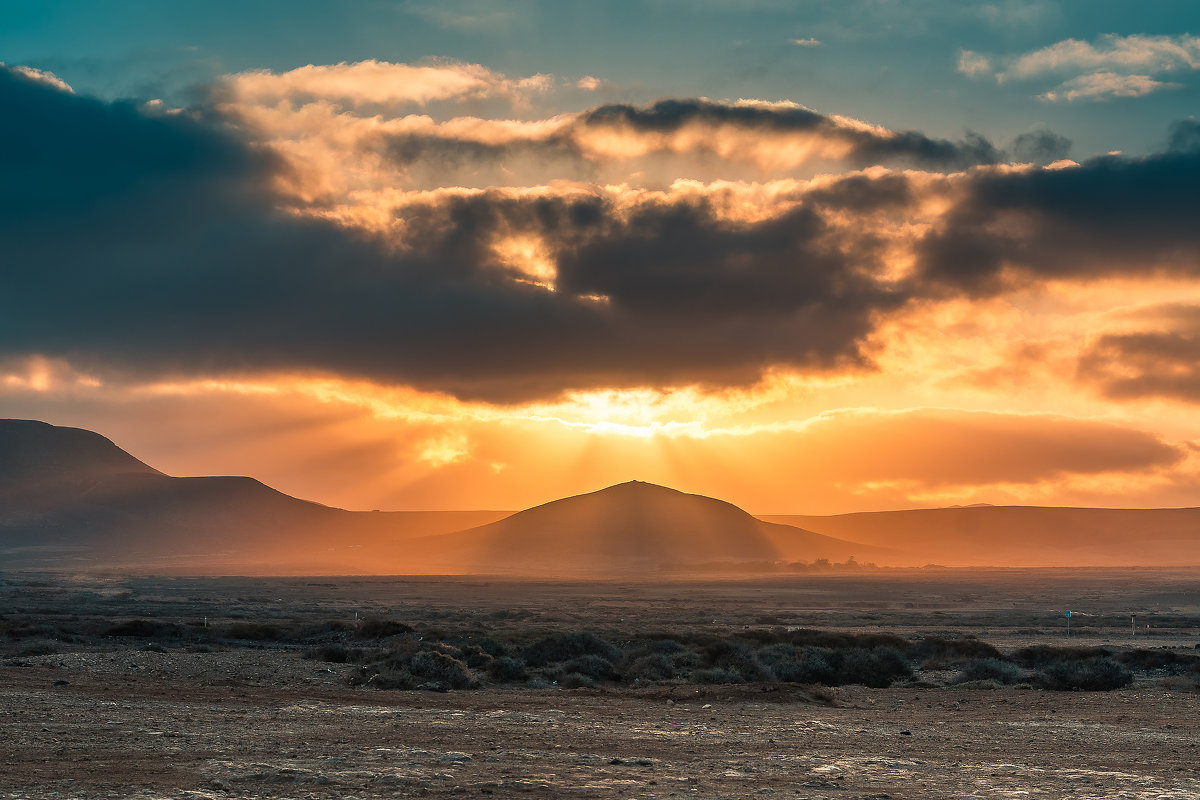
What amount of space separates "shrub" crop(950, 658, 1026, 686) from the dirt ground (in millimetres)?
1752

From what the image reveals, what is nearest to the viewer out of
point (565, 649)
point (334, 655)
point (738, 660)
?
point (738, 660)

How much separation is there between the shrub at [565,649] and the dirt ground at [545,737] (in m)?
6.36

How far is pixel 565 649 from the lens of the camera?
3331 cm

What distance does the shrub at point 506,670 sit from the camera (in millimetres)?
28781

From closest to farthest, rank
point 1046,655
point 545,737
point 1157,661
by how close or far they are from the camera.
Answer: point 545,737 < point 1157,661 < point 1046,655

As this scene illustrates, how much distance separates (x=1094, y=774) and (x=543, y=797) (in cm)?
819

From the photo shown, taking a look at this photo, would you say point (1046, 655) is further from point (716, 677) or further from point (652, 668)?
point (652, 668)

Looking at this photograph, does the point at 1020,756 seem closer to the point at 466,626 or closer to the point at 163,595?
the point at 466,626

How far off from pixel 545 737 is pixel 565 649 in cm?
1532

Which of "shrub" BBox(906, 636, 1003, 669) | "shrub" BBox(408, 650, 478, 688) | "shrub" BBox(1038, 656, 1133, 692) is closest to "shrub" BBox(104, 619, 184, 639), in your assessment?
"shrub" BBox(408, 650, 478, 688)

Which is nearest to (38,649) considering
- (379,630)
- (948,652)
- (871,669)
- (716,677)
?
(379,630)

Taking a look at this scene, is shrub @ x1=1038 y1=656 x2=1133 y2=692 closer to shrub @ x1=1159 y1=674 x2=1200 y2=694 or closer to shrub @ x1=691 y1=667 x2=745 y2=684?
shrub @ x1=1159 y1=674 x2=1200 y2=694

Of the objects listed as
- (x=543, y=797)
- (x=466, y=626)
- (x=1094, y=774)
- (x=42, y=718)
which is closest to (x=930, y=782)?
(x=1094, y=774)

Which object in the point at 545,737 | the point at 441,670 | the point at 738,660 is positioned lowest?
the point at 738,660
